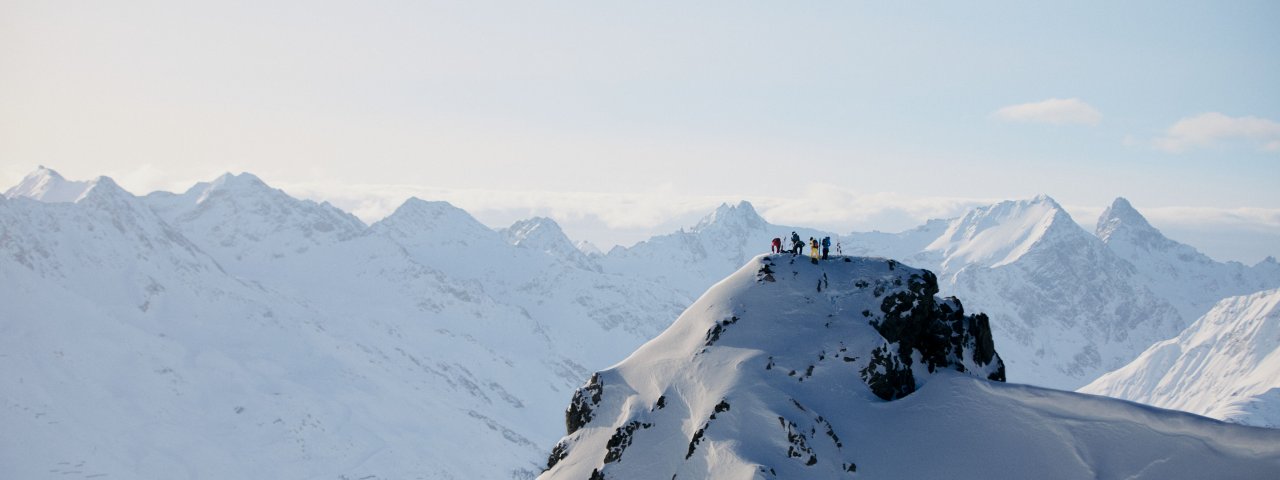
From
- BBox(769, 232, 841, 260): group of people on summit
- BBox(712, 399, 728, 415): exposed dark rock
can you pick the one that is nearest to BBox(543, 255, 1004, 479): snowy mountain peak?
BBox(712, 399, 728, 415): exposed dark rock

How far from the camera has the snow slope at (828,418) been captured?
4903cm

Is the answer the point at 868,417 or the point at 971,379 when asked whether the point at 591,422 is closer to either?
the point at 868,417

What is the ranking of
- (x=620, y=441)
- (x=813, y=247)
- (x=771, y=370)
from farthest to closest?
(x=813, y=247)
(x=771, y=370)
(x=620, y=441)

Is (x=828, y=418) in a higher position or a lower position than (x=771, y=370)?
lower

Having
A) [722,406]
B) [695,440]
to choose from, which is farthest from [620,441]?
[722,406]

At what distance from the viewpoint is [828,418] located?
175 feet

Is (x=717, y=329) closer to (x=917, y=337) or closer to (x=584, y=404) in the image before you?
(x=584, y=404)

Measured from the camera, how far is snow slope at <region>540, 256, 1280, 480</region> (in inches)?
1930

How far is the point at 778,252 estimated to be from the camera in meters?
67.5

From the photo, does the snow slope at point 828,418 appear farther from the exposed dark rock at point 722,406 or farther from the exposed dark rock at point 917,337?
the exposed dark rock at point 917,337

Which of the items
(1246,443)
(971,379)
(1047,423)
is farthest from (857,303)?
(1246,443)

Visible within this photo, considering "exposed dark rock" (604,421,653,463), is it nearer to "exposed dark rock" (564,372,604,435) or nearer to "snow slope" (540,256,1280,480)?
"snow slope" (540,256,1280,480)

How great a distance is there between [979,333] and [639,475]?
23668 millimetres

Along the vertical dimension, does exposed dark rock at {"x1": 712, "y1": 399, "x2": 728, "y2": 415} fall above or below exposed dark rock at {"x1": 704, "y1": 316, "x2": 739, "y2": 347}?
below
